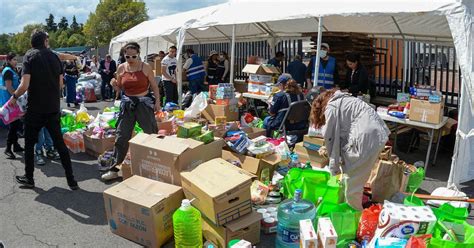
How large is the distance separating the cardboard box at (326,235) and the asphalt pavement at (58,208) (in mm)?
737

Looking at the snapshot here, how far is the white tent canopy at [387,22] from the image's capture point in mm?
4445

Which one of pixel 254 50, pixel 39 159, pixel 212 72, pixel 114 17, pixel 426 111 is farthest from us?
pixel 114 17

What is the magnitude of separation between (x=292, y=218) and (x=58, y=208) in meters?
2.56

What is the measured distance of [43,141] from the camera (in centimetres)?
617

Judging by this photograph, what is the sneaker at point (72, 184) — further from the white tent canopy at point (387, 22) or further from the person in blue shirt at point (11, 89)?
the white tent canopy at point (387, 22)

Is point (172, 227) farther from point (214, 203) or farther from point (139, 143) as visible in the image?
point (139, 143)

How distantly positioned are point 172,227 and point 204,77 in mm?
6682

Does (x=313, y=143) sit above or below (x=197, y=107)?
below

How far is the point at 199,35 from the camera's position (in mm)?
14031

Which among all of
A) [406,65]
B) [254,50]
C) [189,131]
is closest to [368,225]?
[189,131]

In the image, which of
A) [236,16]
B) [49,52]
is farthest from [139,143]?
[236,16]

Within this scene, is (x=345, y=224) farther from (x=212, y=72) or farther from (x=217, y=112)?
(x=212, y=72)

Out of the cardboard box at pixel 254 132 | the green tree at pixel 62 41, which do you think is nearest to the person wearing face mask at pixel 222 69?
the cardboard box at pixel 254 132

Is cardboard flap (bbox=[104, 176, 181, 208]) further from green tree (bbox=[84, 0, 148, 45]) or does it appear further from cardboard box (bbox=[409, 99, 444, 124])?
green tree (bbox=[84, 0, 148, 45])
